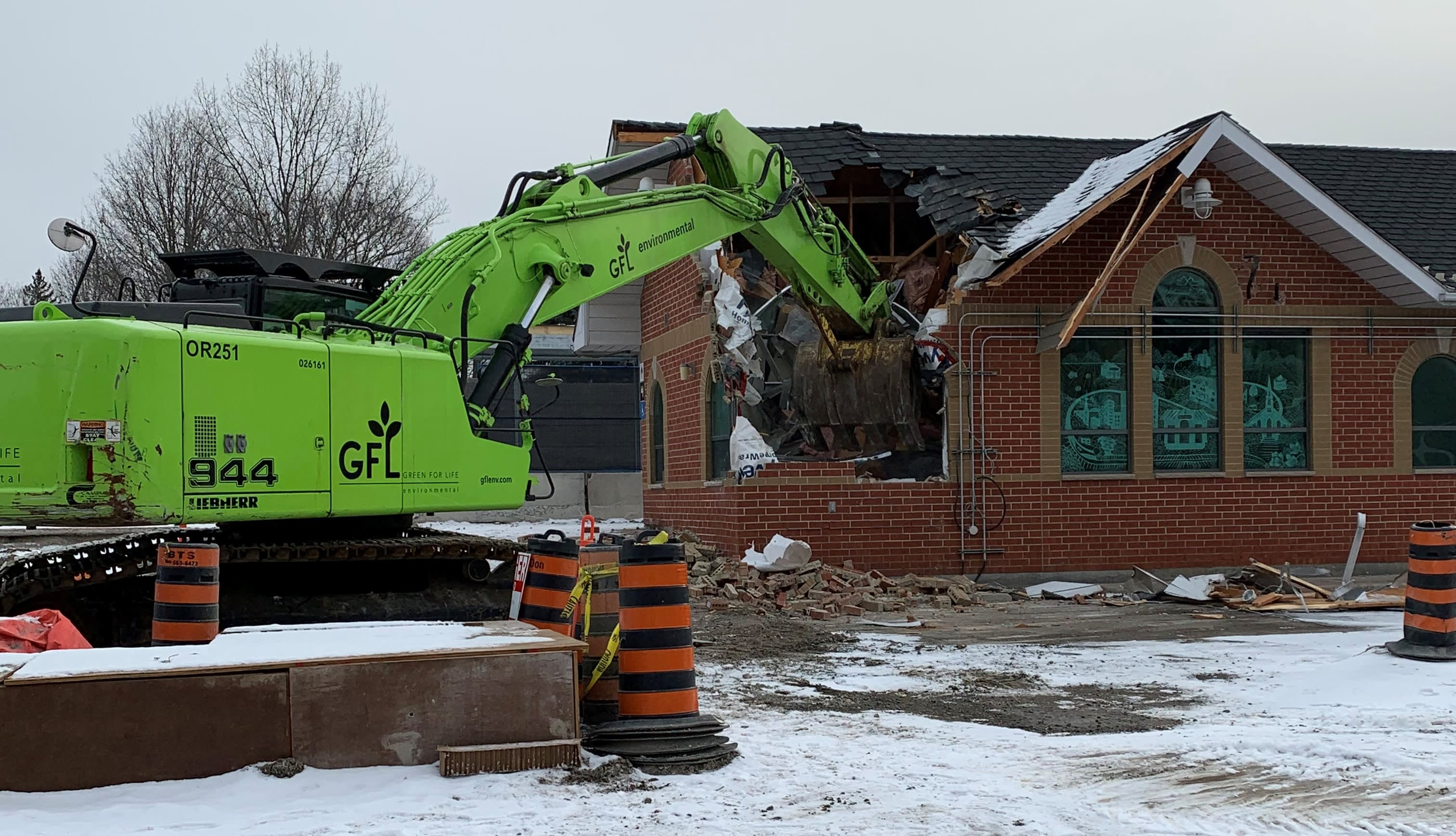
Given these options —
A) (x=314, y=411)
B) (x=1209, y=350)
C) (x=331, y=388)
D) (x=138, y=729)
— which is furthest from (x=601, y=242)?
(x=1209, y=350)

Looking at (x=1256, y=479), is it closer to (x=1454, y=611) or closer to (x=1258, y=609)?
(x=1258, y=609)

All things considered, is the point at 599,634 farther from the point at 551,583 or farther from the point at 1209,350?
the point at 1209,350

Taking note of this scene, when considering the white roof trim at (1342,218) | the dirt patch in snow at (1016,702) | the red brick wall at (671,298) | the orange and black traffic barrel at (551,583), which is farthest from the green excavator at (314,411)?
the white roof trim at (1342,218)

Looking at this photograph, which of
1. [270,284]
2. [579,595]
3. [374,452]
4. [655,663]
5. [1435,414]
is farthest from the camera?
[1435,414]

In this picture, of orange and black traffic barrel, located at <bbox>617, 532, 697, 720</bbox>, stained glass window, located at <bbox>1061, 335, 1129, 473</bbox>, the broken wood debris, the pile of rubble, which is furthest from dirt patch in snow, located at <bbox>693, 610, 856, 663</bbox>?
stained glass window, located at <bbox>1061, 335, 1129, 473</bbox>

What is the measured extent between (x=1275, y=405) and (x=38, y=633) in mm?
14475

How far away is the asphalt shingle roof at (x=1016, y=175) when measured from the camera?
17234mm

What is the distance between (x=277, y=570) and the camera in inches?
393

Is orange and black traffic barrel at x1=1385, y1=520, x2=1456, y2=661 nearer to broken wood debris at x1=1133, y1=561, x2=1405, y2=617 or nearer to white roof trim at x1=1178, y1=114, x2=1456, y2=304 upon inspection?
broken wood debris at x1=1133, y1=561, x2=1405, y2=617

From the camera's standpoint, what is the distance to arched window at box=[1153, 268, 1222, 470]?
55.2ft

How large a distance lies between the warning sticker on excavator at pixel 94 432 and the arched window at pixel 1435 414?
15.6 meters

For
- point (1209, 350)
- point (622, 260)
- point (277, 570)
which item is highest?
point (622, 260)

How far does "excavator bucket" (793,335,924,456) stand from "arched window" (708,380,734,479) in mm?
1407

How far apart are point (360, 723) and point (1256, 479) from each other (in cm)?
1337
